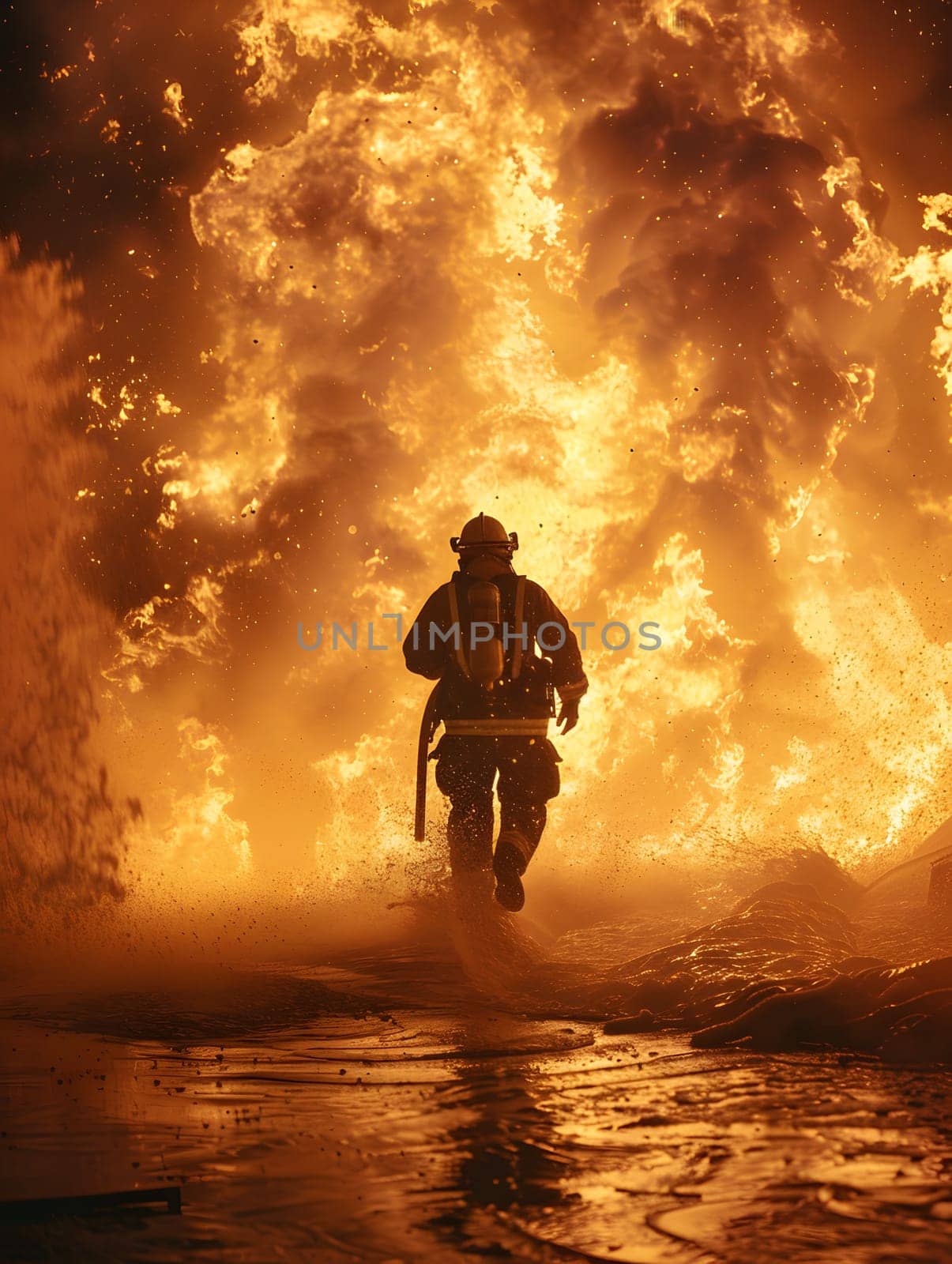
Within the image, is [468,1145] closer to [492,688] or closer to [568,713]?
[492,688]

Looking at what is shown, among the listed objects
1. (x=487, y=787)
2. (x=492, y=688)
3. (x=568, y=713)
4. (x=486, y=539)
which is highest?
(x=486, y=539)

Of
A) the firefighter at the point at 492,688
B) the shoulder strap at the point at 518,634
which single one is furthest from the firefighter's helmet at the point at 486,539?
the shoulder strap at the point at 518,634

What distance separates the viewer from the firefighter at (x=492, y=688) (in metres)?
7.96

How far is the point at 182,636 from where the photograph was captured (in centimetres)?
2052

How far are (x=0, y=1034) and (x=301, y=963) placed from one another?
127 inches

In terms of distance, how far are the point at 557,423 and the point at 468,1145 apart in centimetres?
1445

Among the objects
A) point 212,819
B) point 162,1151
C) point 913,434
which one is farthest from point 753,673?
point 162,1151

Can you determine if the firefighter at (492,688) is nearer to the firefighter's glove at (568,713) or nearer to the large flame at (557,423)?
the firefighter's glove at (568,713)

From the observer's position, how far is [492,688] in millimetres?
7938

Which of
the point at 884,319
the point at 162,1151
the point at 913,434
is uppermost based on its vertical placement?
the point at 884,319

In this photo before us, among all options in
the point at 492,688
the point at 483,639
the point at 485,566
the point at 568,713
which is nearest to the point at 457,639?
the point at 483,639

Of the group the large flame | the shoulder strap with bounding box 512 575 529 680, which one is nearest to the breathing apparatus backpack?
the shoulder strap with bounding box 512 575 529 680

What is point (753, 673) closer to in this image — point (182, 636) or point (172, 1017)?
point (182, 636)

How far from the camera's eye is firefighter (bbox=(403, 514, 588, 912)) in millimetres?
7957
